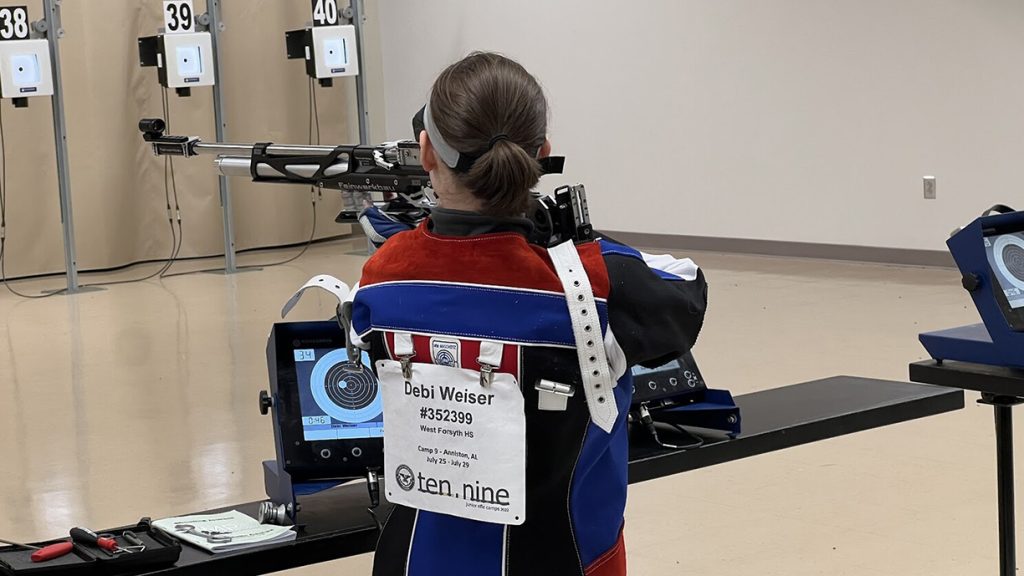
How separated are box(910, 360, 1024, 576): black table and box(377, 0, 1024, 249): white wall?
4352 mm

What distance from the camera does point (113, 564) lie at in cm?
161

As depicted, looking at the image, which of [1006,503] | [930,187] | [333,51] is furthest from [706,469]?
[333,51]

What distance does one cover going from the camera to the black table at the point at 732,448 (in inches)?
67.0

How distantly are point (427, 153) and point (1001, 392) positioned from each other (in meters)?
1.21

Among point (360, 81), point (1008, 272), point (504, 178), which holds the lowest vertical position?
point (1008, 272)

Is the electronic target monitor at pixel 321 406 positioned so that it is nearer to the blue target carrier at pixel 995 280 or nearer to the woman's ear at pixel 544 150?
the woman's ear at pixel 544 150

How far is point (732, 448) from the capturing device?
2.08m

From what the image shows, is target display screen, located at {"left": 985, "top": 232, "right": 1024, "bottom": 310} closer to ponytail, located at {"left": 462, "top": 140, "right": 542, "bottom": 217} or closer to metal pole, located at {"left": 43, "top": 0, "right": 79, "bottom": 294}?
ponytail, located at {"left": 462, "top": 140, "right": 542, "bottom": 217}

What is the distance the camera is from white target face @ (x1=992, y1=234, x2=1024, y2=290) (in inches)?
87.5

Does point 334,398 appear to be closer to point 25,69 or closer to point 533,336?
point 533,336

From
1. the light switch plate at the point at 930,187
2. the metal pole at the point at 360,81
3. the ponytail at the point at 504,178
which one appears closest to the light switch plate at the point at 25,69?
the metal pole at the point at 360,81

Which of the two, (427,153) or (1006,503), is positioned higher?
(427,153)

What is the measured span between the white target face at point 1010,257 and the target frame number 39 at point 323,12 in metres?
6.63

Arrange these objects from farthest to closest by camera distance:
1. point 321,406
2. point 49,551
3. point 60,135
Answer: point 60,135 < point 321,406 < point 49,551
